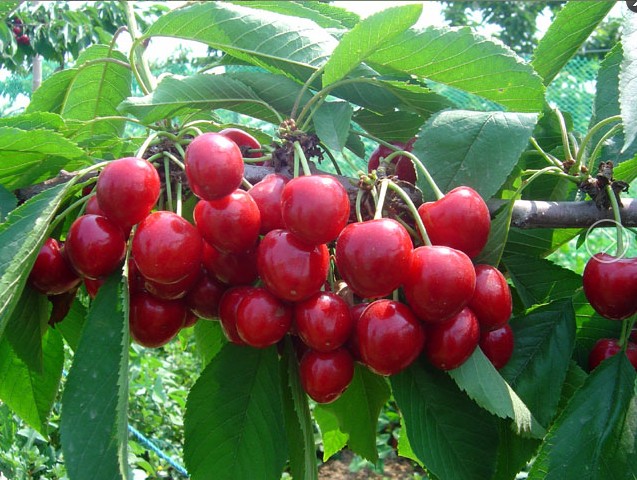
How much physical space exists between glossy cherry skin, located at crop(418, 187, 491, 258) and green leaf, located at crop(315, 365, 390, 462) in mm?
261

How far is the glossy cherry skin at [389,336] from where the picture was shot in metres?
0.55

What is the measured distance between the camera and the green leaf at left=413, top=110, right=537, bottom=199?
2.10 ft

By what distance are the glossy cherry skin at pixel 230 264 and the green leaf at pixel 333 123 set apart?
0.15 metres

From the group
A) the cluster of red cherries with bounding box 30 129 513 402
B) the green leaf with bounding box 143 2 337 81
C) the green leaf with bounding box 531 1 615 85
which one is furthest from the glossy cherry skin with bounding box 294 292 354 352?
the green leaf with bounding box 531 1 615 85

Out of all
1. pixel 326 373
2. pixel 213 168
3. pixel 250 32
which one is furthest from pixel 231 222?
pixel 250 32

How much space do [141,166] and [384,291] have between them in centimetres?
26

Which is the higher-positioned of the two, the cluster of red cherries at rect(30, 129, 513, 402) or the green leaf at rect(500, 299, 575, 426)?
the cluster of red cherries at rect(30, 129, 513, 402)

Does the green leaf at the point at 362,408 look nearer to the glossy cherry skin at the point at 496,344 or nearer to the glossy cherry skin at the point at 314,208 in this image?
the glossy cherry skin at the point at 496,344

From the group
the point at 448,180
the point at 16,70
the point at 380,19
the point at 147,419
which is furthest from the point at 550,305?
the point at 16,70

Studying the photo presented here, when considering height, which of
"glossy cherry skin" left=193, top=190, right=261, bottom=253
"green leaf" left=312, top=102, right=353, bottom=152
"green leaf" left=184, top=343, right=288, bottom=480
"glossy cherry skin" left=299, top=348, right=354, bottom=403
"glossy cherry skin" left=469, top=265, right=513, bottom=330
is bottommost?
"green leaf" left=184, top=343, right=288, bottom=480

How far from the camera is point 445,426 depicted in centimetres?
61

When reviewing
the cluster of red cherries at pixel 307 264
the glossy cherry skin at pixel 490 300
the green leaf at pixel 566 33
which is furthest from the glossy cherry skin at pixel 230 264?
the green leaf at pixel 566 33

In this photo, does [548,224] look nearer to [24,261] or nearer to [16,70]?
[24,261]

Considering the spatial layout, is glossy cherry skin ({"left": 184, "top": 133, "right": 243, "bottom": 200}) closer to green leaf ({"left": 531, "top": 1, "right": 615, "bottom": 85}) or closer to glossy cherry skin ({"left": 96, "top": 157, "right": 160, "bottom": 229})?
glossy cherry skin ({"left": 96, "top": 157, "right": 160, "bottom": 229})
